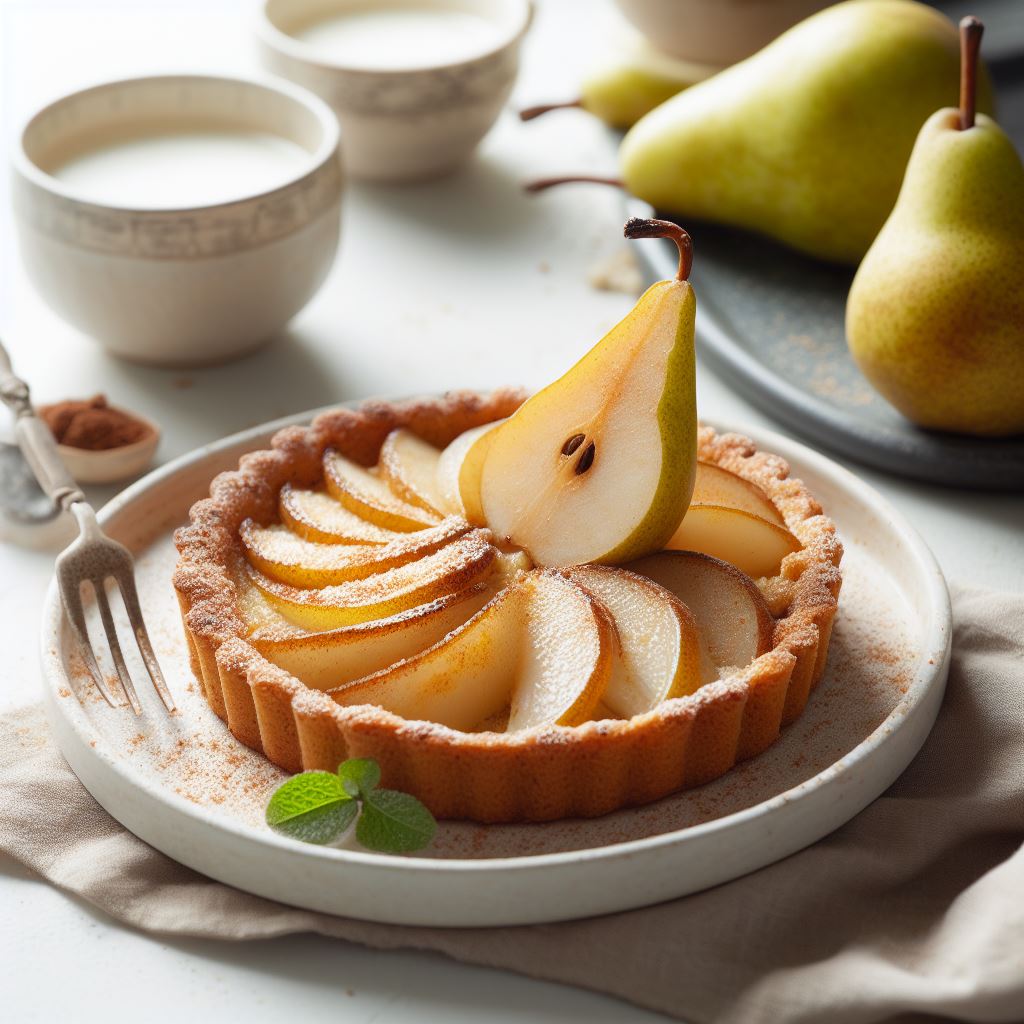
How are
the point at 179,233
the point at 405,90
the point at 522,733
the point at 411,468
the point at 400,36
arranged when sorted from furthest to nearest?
the point at 400,36, the point at 405,90, the point at 179,233, the point at 411,468, the point at 522,733

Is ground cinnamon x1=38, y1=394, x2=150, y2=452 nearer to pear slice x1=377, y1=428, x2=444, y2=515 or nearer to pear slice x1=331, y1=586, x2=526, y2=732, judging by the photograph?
pear slice x1=377, y1=428, x2=444, y2=515

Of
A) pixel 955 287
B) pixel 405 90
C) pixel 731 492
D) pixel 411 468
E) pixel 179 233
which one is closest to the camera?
pixel 731 492

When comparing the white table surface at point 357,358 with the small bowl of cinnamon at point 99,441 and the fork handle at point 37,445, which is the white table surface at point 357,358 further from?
the fork handle at point 37,445

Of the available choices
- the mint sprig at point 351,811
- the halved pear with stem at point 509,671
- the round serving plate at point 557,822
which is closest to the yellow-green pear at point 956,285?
the round serving plate at point 557,822

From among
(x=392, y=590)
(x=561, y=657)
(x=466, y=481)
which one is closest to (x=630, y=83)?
(x=466, y=481)

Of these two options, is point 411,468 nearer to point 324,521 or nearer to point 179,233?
point 324,521
